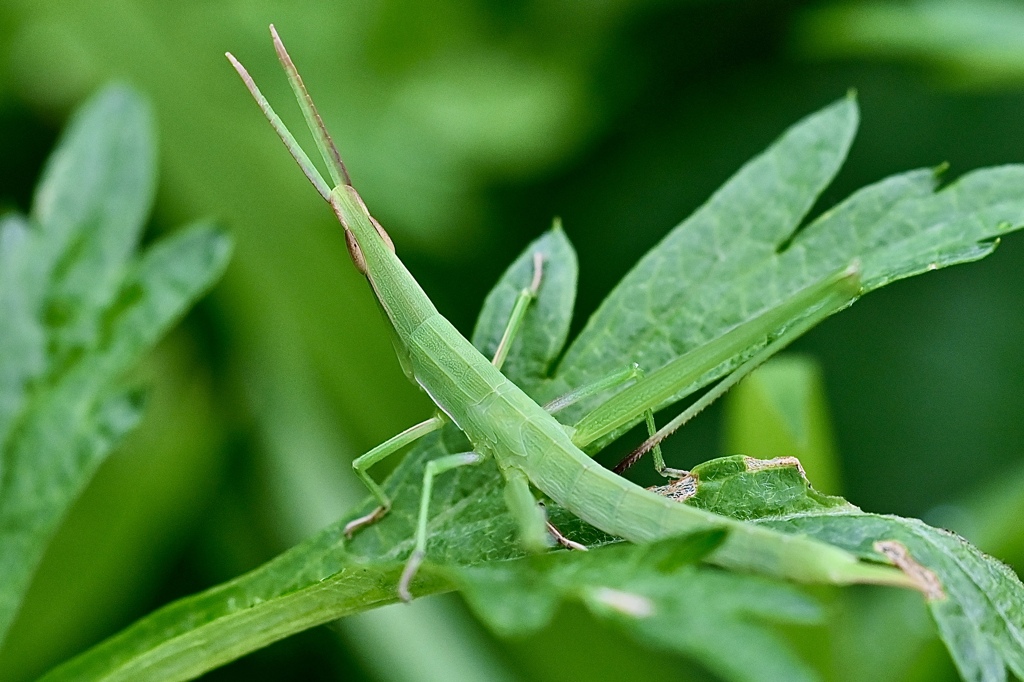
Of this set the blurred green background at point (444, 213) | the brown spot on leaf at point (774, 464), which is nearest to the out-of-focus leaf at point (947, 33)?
the blurred green background at point (444, 213)

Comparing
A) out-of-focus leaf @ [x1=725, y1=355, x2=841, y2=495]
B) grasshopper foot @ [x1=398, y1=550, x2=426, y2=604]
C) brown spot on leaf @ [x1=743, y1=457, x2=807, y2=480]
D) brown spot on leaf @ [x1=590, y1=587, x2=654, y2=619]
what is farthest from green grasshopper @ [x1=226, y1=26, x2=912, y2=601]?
out-of-focus leaf @ [x1=725, y1=355, x2=841, y2=495]

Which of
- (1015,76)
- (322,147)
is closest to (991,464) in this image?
(1015,76)

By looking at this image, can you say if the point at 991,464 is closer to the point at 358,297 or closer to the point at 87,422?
the point at 358,297

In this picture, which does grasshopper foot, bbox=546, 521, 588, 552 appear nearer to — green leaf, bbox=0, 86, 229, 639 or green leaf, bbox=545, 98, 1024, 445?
green leaf, bbox=545, 98, 1024, 445

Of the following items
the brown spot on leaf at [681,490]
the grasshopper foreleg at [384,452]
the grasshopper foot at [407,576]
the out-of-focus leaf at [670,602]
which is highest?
the grasshopper foreleg at [384,452]

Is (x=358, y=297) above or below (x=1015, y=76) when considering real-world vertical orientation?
above

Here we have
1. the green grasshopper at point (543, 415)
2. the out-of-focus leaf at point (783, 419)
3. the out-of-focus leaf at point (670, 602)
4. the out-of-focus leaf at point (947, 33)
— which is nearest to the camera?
the out-of-focus leaf at point (670, 602)

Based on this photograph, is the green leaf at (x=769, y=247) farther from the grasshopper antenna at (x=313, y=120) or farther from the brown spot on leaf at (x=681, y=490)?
the grasshopper antenna at (x=313, y=120)
